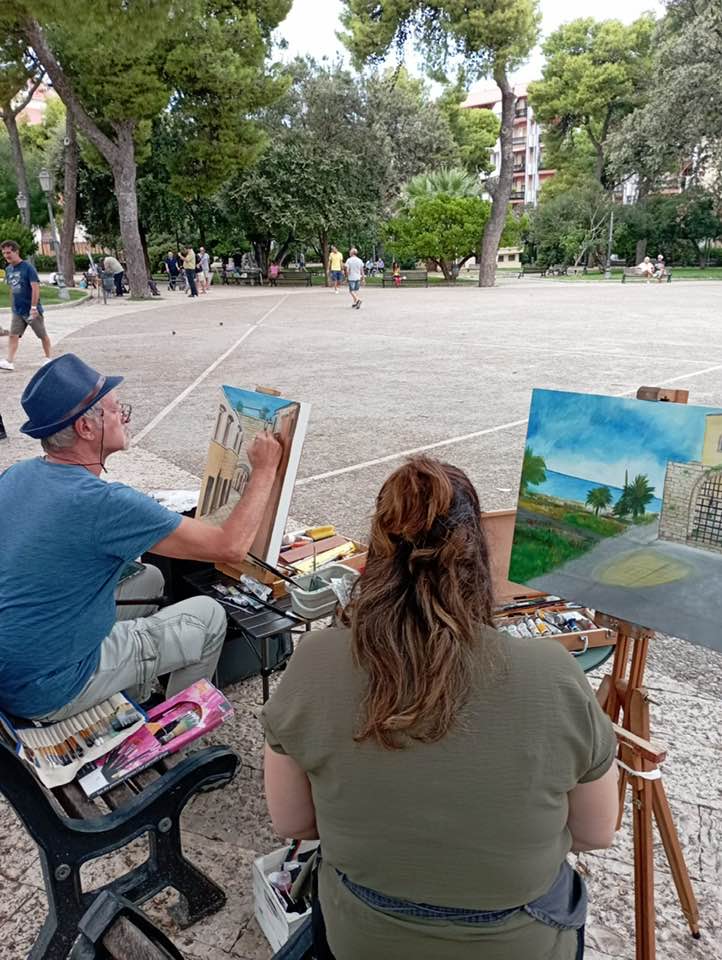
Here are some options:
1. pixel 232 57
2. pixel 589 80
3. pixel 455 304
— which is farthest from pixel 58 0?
pixel 589 80

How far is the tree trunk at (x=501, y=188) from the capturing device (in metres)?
28.2

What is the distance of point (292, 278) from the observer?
3728cm

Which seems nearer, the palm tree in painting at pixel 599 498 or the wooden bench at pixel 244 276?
the palm tree in painting at pixel 599 498

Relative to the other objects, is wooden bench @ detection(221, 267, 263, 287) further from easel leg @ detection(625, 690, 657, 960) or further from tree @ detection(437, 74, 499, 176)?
easel leg @ detection(625, 690, 657, 960)

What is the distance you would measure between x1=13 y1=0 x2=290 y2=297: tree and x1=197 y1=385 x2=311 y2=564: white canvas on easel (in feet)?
59.7

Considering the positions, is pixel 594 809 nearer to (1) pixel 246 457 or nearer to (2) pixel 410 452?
(1) pixel 246 457

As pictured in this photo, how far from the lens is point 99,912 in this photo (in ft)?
4.75

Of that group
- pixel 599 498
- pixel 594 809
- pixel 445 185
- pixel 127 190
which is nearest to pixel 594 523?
pixel 599 498

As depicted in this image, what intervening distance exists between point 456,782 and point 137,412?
25.2ft

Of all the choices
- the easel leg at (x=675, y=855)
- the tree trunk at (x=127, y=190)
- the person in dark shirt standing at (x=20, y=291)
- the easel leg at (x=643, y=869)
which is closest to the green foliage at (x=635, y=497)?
the easel leg at (x=643, y=869)

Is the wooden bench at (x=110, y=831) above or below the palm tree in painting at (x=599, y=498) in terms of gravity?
below

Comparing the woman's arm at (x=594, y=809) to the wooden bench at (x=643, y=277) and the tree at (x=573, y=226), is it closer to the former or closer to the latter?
the wooden bench at (x=643, y=277)

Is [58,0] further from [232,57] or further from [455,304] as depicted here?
[455,304]

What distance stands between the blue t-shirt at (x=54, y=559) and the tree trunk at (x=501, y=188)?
29.9 metres
